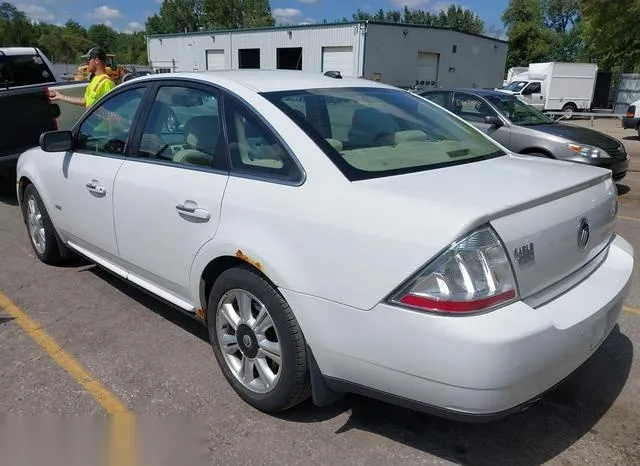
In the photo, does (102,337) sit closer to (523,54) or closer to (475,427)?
(475,427)

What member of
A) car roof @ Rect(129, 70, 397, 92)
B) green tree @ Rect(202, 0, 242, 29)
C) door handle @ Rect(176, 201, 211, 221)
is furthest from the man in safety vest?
green tree @ Rect(202, 0, 242, 29)

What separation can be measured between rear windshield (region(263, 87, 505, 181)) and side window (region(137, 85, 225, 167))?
408mm

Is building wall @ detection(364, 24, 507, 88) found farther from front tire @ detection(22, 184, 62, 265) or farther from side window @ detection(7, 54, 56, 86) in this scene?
front tire @ detection(22, 184, 62, 265)

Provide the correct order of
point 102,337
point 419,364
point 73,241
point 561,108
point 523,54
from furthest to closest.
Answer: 1. point 523,54
2. point 561,108
3. point 73,241
4. point 102,337
5. point 419,364

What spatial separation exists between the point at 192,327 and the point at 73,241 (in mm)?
1312

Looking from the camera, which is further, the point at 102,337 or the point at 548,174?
the point at 102,337

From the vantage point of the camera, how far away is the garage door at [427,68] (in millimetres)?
37219

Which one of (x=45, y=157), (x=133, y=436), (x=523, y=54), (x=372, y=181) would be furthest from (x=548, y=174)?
(x=523, y=54)

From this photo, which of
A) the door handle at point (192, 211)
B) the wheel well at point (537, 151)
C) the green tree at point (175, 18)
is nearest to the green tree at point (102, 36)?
the green tree at point (175, 18)

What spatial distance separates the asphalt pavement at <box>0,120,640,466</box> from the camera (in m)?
2.54

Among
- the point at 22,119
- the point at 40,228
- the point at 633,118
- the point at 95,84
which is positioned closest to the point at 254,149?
the point at 40,228

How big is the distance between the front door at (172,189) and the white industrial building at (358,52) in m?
29.7

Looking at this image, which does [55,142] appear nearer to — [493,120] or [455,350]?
[455,350]

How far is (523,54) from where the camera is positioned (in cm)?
6906
